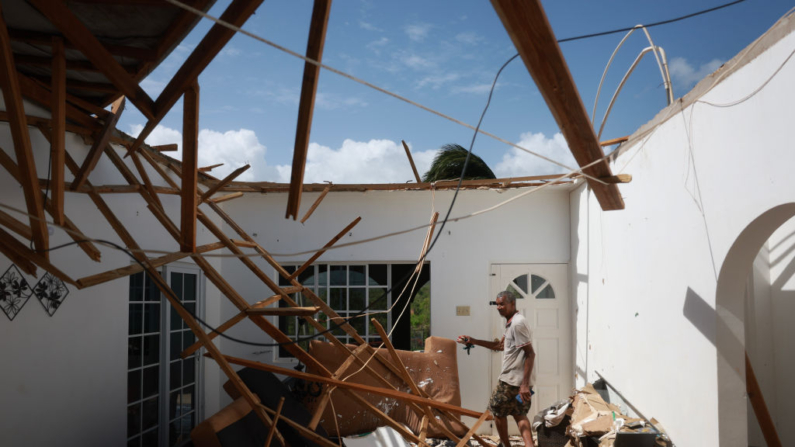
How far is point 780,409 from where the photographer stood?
4.08m

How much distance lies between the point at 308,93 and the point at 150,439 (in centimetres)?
466

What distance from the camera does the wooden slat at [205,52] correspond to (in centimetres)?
255

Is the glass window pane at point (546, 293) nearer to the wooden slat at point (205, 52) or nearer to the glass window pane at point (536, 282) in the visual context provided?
the glass window pane at point (536, 282)

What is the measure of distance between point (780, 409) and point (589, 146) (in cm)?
263

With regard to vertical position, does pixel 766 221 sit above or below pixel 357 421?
above

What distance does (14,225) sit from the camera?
3104 mm

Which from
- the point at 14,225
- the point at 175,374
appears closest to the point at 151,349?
the point at 175,374

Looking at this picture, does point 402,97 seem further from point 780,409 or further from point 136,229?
point 136,229

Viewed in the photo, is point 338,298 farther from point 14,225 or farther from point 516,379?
point 14,225

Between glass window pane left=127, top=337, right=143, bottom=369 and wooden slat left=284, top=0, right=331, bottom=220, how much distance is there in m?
3.37

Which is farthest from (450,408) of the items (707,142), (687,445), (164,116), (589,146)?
(164,116)

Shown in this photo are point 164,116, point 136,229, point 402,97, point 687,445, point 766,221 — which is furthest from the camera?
point 136,229

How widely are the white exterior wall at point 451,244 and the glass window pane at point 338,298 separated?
45 centimetres

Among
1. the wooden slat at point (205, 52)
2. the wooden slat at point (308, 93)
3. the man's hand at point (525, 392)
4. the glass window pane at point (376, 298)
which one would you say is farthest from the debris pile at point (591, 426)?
the wooden slat at point (205, 52)
